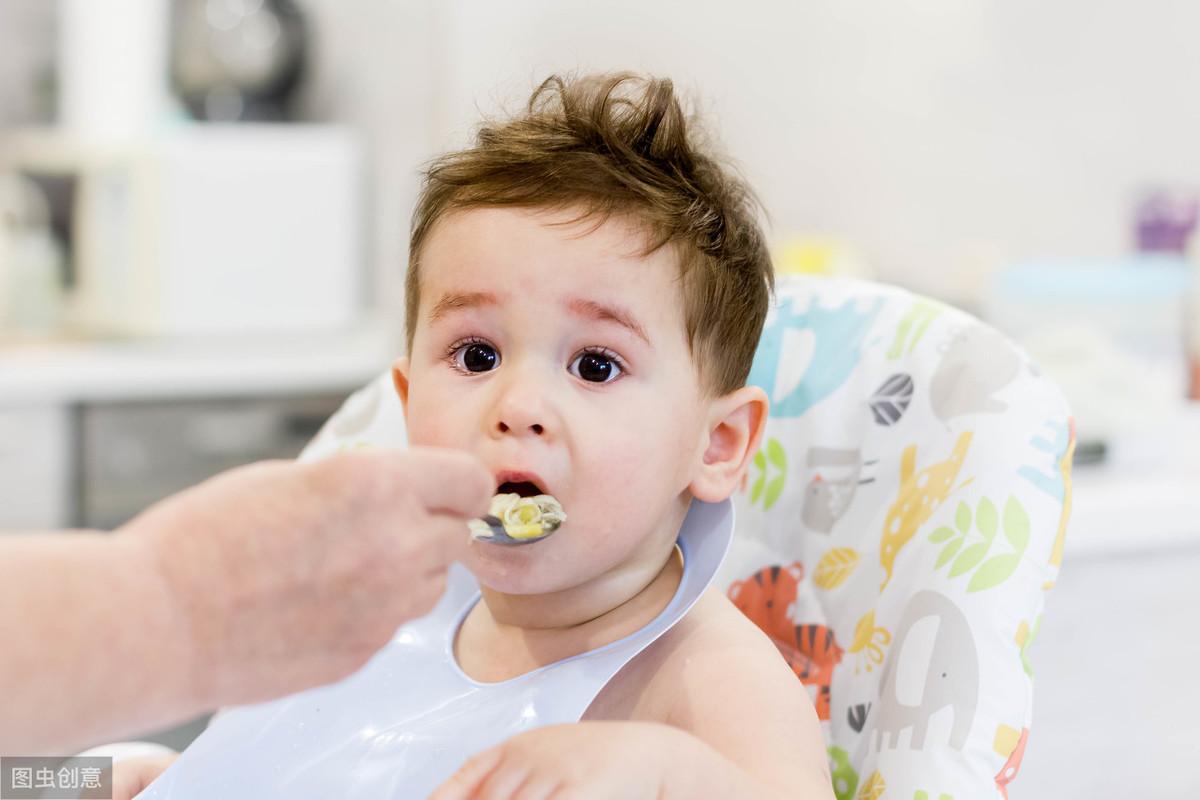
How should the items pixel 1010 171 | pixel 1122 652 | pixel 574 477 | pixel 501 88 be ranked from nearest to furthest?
pixel 574 477
pixel 1122 652
pixel 501 88
pixel 1010 171

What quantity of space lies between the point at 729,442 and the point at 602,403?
14cm

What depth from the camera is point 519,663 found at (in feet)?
2.99

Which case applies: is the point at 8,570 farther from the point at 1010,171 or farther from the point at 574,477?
the point at 1010,171

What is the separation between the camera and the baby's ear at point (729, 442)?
90 cm

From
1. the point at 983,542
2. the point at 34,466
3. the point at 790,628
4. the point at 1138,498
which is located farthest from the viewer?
the point at 34,466

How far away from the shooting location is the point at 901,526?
38.1 inches

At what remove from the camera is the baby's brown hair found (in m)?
0.86

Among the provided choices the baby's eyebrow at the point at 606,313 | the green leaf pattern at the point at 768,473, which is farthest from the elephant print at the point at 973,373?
the baby's eyebrow at the point at 606,313

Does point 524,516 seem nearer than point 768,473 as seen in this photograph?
Yes

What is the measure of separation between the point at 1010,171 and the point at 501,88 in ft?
3.14

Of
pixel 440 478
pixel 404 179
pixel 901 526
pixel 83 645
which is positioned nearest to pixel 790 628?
pixel 901 526

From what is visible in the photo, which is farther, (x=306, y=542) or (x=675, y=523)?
(x=675, y=523)

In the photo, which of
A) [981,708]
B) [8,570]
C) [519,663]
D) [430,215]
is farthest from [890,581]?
[8,570]

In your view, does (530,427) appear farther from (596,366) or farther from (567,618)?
(567,618)
